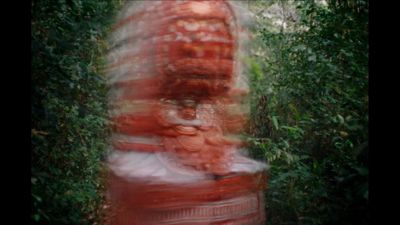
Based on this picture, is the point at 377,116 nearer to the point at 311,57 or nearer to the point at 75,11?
the point at 311,57

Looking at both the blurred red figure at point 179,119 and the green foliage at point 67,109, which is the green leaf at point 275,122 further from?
the green foliage at point 67,109

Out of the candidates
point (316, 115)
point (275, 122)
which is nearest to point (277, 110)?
point (275, 122)

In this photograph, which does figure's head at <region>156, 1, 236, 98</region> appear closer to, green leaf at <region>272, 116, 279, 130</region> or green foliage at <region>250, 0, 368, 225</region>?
green foliage at <region>250, 0, 368, 225</region>

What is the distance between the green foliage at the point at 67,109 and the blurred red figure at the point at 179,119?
660mm

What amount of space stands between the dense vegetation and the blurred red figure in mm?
430

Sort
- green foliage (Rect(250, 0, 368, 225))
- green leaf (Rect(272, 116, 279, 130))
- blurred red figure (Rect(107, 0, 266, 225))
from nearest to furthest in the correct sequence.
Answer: blurred red figure (Rect(107, 0, 266, 225)), green foliage (Rect(250, 0, 368, 225)), green leaf (Rect(272, 116, 279, 130))

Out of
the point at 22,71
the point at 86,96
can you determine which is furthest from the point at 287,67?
the point at 22,71

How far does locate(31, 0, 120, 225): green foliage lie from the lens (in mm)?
3070

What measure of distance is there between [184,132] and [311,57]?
1.71 metres

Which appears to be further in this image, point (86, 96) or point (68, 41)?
point (86, 96)

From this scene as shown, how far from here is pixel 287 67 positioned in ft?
13.7

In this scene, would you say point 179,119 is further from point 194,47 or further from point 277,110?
point 277,110

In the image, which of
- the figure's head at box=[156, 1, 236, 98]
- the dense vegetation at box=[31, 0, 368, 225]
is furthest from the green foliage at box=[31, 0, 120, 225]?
the figure's head at box=[156, 1, 236, 98]

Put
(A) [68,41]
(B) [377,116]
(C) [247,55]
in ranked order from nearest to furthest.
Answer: (B) [377,116], (C) [247,55], (A) [68,41]
